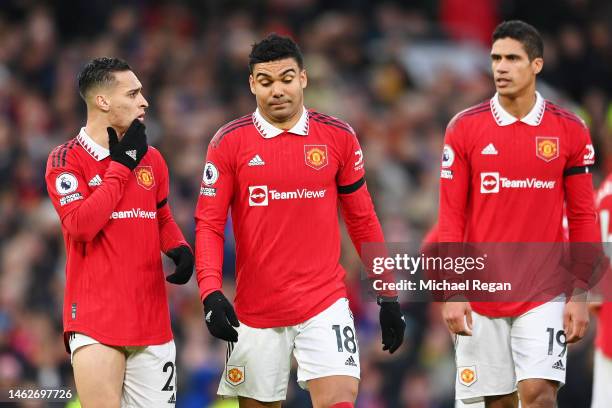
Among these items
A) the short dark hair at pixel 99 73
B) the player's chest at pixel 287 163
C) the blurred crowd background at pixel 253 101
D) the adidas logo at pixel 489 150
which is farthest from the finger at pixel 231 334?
the blurred crowd background at pixel 253 101

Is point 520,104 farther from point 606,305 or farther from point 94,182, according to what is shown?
point 94,182

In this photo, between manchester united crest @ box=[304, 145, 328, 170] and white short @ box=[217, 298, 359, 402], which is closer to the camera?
white short @ box=[217, 298, 359, 402]

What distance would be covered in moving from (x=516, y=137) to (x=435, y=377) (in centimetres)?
507

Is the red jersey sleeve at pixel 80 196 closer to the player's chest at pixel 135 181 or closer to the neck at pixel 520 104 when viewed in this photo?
the player's chest at pixel 135 181

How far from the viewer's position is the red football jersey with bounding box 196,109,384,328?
7.58 metres

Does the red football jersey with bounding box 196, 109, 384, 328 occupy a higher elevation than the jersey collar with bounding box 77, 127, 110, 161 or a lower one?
lower

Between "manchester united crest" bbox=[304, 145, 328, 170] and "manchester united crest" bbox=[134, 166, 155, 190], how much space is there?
926 millimetres

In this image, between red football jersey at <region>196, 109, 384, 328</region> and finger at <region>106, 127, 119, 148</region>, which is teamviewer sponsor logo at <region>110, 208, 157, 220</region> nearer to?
red football jersey at <region>196, 109, 384, 328</region>

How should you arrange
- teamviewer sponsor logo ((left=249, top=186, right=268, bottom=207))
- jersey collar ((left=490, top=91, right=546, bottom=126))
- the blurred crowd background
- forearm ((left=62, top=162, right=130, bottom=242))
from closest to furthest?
forearm ((left=62, top=162, right=130, bottom=242)), teamviewer sponsor logo ((left=249, top=186, right=268, bottom=207)), jersey collar ((left=490, top=91, right=546, bottom=126)), the blurred crowd background

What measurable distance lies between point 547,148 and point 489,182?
1.36 ft

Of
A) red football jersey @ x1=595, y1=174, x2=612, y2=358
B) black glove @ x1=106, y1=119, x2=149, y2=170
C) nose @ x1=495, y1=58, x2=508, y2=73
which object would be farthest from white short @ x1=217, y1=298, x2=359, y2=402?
red football jersey @ x1=595, y1=174, x2=612, y2=358

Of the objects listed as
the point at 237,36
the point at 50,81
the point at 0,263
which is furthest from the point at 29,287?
the point at 237,36

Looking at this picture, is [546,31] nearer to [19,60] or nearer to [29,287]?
[19,60]

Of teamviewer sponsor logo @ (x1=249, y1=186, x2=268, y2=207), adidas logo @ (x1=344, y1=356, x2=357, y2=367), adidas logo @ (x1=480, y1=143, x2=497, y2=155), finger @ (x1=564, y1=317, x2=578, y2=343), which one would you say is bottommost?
adidas logo @ (x1=344, y1=356, x2=357, y2=367)
